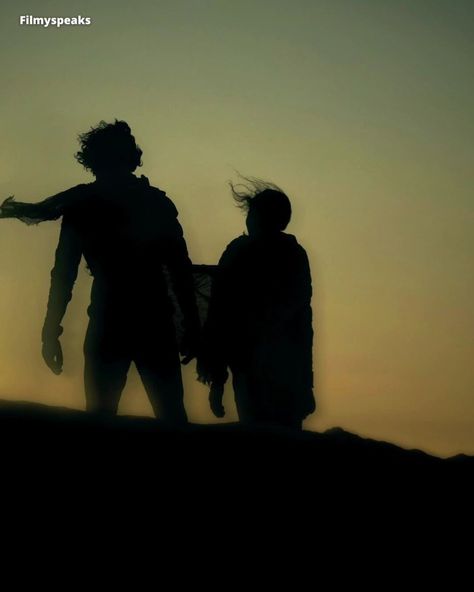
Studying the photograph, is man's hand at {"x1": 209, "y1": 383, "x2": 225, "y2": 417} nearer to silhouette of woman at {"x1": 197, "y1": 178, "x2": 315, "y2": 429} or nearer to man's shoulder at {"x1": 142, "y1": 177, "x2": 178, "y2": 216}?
silhouette of woman at {"x1": 197, "y1": 178, "x2": 315, "y2": 429}

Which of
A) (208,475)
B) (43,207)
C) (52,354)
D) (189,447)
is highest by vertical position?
(43,207)

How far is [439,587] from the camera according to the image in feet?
15.4

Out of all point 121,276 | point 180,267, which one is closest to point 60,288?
point 121,276

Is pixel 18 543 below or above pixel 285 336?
below

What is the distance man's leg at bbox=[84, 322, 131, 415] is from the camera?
724 centimetres

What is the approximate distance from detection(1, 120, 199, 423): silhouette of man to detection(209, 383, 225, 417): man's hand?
0.34m

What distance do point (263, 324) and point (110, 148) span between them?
52.0 inches

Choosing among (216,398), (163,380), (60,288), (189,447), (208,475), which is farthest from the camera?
(216,398)

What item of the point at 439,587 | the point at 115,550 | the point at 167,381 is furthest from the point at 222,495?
the point at 167,381

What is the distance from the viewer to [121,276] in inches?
289

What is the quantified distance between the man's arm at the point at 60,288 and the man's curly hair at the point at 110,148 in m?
0.37

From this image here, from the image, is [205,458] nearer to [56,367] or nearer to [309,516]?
[309,516]

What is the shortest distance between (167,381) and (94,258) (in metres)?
0.80

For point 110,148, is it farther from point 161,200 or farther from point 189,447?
point 189,447
